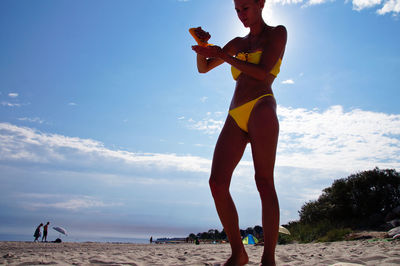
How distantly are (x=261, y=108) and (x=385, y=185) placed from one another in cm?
1686

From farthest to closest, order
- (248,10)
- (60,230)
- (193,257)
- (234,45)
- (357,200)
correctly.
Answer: (60,230) < (357,200) < (193,257) < (234,45) < (248,10)

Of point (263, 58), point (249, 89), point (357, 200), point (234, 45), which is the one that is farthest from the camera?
point (357, 200)

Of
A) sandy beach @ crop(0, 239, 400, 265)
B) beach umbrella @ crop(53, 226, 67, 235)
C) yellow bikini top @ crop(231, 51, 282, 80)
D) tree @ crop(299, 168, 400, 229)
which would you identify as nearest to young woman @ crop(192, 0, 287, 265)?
yellow bikini top @ crop(231, 51, 282, 80)

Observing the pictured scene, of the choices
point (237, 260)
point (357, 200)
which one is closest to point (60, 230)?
point (357, 200)

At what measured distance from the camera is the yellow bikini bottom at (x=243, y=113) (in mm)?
2566

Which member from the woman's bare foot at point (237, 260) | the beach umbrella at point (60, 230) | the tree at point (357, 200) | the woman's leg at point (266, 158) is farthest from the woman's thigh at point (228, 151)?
the beach umbrella at point (60, 230)

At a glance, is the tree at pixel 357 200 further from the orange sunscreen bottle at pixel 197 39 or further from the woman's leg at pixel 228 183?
the orange sunscreen bottle at pixel 197 39

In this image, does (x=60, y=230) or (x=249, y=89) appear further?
(x=60, y=230)

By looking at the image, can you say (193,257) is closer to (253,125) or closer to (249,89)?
(253,125)

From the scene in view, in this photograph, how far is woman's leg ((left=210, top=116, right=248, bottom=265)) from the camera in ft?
8.40

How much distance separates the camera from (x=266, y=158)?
243 cm

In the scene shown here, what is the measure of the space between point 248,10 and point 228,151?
127cm

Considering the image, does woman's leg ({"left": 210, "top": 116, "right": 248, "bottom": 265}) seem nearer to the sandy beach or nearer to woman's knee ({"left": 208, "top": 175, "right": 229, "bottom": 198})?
woman's knee ({"left": 208, "top": 175, "right": 229, "bottom": 198})

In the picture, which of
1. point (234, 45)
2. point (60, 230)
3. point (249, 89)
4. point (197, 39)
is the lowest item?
point (60, 230)
